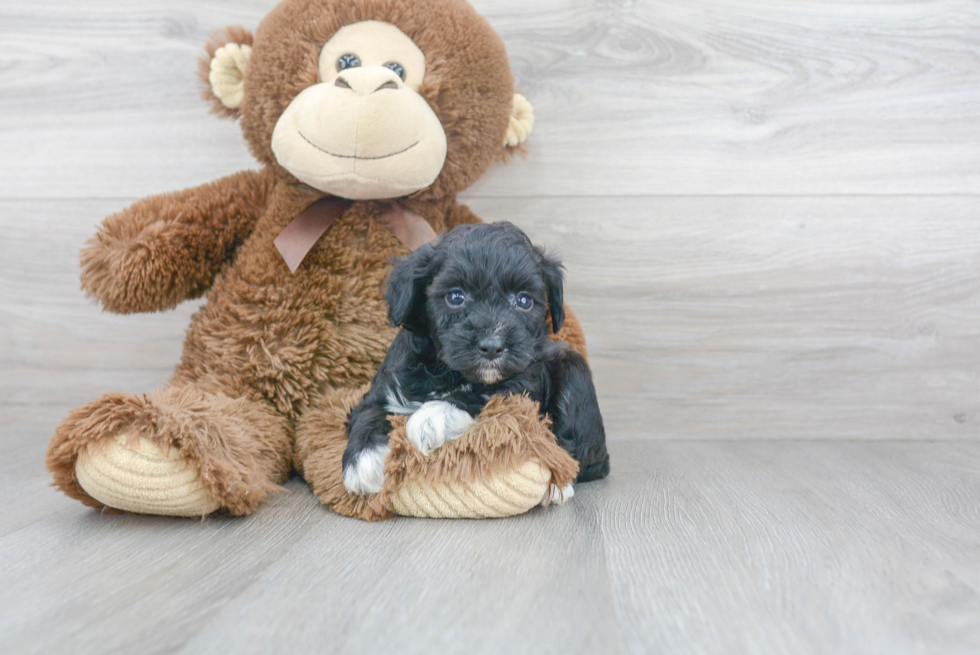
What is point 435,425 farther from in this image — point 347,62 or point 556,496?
point 347,62

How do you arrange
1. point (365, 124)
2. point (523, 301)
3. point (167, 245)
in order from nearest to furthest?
point (523, 301) < point (365, 124) < point (167, 245)

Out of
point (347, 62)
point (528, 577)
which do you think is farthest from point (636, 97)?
point (528, 577)

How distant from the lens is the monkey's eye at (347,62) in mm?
1469

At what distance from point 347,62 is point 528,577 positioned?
1.08m

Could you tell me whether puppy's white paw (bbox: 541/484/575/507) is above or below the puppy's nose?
below

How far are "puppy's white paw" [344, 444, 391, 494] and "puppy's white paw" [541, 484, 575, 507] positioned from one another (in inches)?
11.1

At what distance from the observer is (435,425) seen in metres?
1.17

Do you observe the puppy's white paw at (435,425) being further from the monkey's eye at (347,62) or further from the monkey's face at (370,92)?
the monkey's eye at (347,62)

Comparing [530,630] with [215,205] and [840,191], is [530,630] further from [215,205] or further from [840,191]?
[840,191]

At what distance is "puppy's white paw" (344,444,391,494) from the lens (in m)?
1.17

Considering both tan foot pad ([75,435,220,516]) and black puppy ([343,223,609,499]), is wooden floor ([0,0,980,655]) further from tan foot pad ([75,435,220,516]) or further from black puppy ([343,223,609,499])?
tan foot pad ([75,435,220,516])

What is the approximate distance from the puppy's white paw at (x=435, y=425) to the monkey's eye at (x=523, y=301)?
20 centimetres

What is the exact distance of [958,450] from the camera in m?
1.80

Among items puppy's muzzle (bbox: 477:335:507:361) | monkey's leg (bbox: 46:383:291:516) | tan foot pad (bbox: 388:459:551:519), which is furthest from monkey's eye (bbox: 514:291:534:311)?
monkey's leg (bbox: 46:383:291:516)
